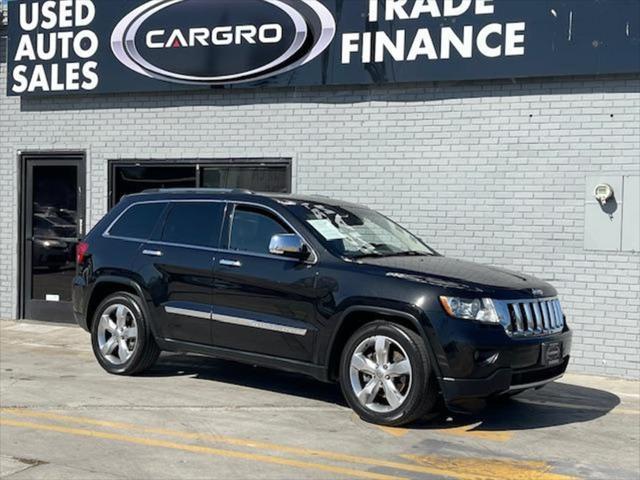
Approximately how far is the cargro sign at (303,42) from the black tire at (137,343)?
3.81 metres

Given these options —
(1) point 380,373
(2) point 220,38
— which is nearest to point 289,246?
(1) point 380,373

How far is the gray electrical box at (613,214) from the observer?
31.9 ft

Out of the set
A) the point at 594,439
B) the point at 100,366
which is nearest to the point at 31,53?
the point at 100,366

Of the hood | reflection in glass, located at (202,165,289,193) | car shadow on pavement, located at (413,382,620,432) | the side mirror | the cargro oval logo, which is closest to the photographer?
the hood

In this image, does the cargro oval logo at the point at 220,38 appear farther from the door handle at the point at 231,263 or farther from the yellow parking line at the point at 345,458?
the yellow parking line at the point at 345,458

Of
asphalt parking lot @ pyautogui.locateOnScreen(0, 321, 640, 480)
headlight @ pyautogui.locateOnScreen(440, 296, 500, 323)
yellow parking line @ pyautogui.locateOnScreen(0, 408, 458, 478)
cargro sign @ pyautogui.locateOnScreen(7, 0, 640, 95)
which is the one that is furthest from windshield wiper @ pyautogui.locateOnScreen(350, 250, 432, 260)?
cargro sign @ pyautogui.locateOnScreen(7, 0, 640, 95)

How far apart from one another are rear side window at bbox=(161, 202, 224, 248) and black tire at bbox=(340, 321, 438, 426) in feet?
5.96

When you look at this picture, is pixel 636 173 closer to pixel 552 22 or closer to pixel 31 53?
pixel 552 22

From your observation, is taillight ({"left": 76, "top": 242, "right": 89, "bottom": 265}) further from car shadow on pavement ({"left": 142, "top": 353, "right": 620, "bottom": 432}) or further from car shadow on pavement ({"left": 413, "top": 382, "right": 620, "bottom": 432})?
car shadow on pavement ({"left": 413, "top": 382, "right": 620, "bottom": 432})

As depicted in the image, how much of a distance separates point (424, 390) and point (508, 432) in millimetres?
834

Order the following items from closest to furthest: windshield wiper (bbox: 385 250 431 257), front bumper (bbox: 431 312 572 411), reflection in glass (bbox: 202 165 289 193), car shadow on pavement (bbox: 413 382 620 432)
→ front bumper (bbox: 431 312 572 411), car shadow on pavement (bbox: 413 382 620 432), windshield wiper (bbox: 385 250 431 257), reflection in glass (bbox: 202 165 289 193)

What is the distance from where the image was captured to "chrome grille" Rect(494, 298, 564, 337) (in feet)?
22.8

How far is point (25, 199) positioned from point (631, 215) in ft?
26.5

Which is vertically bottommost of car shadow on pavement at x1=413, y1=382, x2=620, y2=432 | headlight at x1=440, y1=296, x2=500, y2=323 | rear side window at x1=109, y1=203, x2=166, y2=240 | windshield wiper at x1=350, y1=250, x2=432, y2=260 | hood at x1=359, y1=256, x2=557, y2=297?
car shadow on pavement at x1=413, y1=382, x2=620, y2=432
